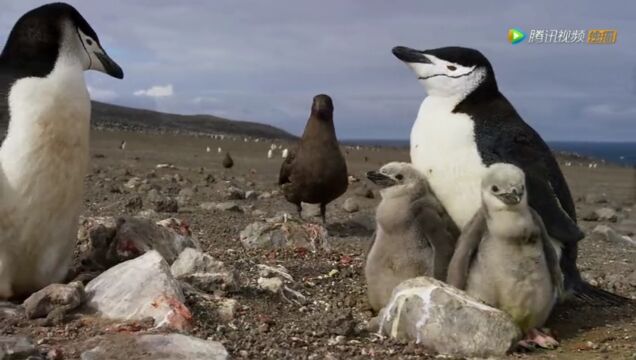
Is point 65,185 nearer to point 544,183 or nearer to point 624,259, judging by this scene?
point 544,183

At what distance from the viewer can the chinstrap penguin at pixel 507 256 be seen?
4.96m

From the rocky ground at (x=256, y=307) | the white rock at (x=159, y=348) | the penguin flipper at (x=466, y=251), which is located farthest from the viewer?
the penguin flipper at (x=466, y=251)

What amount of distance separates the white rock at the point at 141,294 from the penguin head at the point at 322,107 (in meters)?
6.27

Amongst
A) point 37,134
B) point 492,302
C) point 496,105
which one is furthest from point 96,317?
point 496,105

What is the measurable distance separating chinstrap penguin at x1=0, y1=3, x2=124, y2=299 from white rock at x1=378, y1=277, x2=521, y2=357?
202cm

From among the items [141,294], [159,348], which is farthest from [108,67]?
[159,348]

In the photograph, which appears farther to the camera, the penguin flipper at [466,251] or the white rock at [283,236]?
the white rock at [283,236]

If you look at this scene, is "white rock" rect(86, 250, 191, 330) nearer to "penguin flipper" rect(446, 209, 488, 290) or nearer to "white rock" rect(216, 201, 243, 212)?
"penguin flipper" rect(446, 209, 488, 290)

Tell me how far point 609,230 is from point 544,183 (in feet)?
18.2

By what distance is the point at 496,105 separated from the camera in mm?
5703

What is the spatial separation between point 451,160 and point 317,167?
5163 mm

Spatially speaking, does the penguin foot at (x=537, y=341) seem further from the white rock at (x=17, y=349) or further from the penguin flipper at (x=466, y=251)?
the white rock at (x=17, y=349)

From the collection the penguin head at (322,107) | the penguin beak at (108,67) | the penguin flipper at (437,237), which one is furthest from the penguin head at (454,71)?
the penguin head at (322,107)

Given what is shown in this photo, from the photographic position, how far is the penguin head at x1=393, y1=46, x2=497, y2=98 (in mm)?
5629
